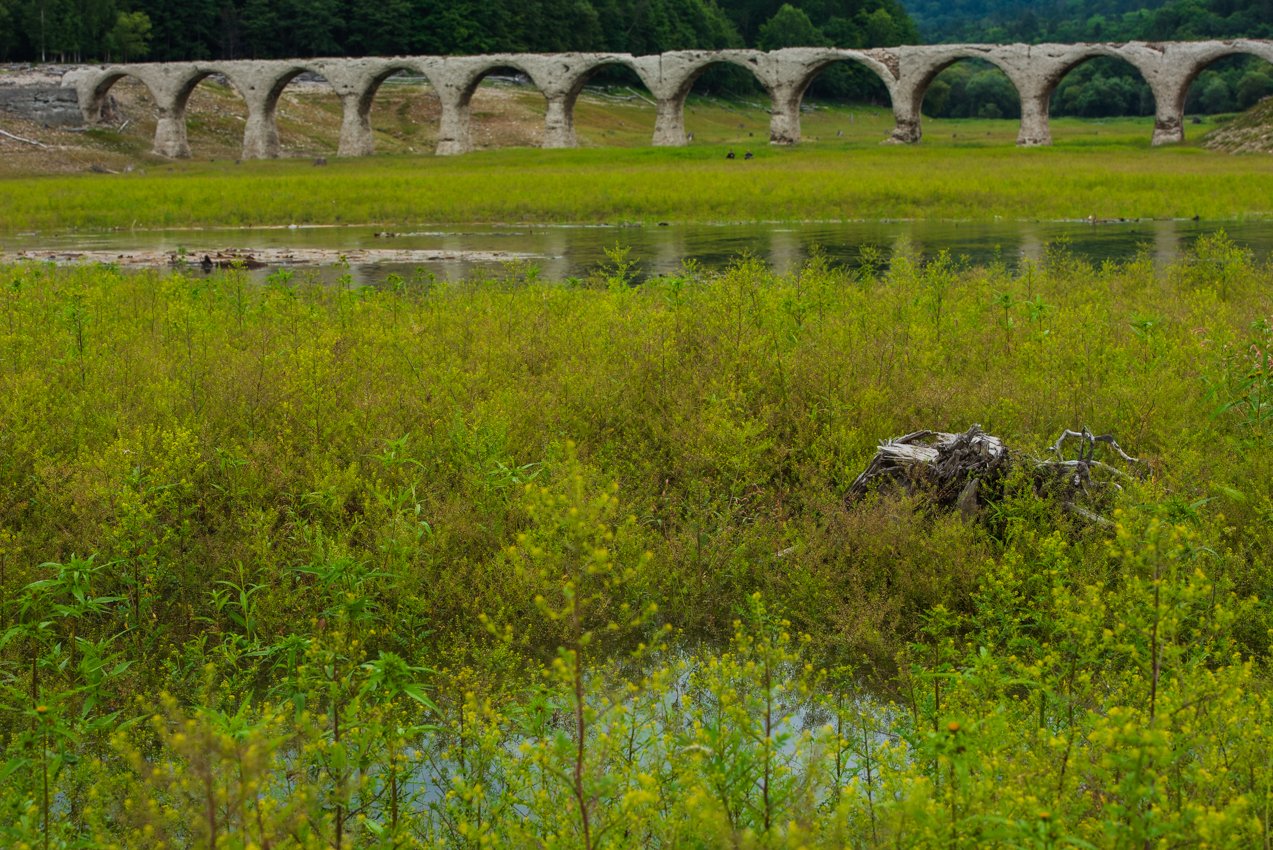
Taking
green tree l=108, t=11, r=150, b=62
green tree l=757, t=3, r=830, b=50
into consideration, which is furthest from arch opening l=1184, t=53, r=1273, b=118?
green tree l=108, t=11, r=150, b=62

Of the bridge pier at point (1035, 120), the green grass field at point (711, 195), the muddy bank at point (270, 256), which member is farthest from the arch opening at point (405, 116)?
the muddy bank at point (270, 256)

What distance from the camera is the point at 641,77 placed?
151 feet

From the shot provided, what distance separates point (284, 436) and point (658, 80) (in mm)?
43565

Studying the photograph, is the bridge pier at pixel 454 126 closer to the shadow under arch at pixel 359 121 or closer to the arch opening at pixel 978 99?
the shadow under arch at pixel 359 121

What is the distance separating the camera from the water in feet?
42.2

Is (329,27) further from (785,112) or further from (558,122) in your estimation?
(785,112)

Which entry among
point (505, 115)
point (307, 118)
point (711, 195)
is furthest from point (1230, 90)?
point (711, 195)

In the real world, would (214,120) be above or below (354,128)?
above

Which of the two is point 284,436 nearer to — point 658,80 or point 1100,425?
point 1100,425

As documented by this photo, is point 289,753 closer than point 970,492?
Yes

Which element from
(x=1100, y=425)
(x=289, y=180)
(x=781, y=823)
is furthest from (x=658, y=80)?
(x=781, y=823)

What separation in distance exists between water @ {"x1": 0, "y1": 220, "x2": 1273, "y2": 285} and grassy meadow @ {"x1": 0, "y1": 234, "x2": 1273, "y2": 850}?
5.91 meters

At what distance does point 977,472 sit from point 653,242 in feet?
40.0

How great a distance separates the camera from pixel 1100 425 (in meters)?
4.97
